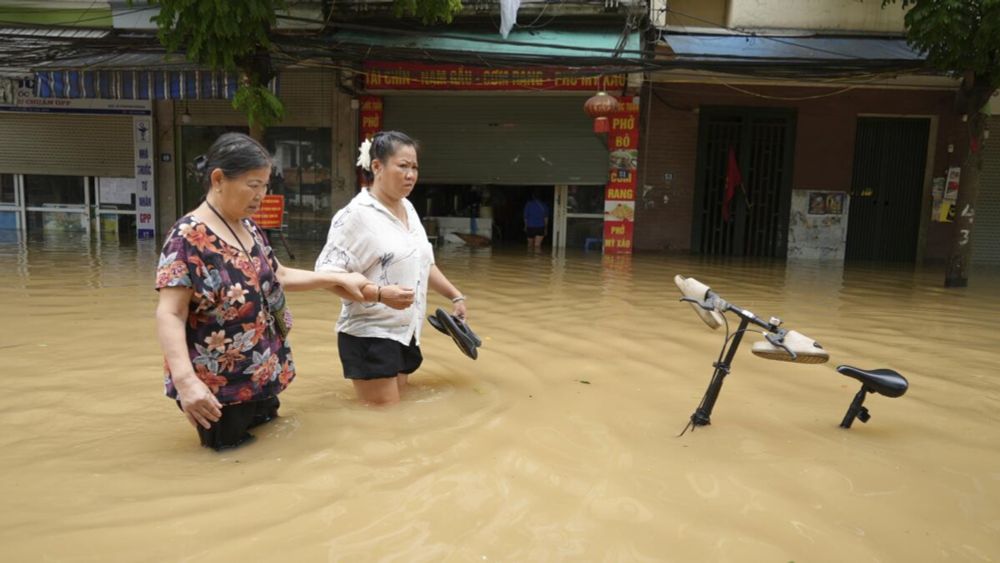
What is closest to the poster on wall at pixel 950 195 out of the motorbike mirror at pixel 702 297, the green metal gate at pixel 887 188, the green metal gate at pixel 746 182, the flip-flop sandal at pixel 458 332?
the green metal gate at pixel 887 188

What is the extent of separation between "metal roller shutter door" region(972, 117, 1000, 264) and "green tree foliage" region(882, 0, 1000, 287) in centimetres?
498

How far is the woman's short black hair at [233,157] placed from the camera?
2584 mm

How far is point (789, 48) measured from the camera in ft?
35.8

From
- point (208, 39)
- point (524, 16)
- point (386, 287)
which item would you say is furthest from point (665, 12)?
point (386, 287)

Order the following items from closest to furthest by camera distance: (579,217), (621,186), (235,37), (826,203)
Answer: (235,37) → (621,186) → (826,203) → (579,217)

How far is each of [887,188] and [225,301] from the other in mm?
13914

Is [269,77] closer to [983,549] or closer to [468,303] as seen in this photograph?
[468,303]

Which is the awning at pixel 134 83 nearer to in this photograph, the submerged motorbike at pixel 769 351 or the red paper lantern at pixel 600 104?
the red paper lantern at pixel 600 104

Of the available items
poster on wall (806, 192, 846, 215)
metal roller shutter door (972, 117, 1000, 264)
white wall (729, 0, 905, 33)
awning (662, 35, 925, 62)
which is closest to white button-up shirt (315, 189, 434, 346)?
awning (662, 35, 925, 62)

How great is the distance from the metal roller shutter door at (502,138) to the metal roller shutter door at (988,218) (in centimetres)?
725

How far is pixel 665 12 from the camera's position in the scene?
449 inches

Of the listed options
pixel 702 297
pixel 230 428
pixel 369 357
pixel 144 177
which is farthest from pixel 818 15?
pixel 144 177

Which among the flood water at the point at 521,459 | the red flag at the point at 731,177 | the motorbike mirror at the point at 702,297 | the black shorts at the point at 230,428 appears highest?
the red flag at the point at 731,177

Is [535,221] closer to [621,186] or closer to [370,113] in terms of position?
[621,186]
